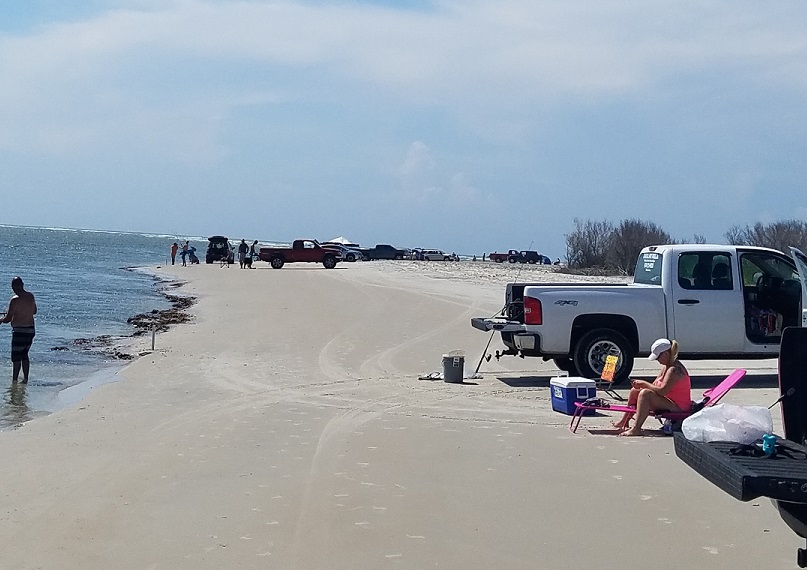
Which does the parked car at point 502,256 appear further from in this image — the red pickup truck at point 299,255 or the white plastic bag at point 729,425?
the white plastic bag at point 729,425

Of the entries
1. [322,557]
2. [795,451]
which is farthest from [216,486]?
[795,451]

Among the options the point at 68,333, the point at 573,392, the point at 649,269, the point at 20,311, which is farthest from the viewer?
the point at 68,333

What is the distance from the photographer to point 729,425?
493 cm

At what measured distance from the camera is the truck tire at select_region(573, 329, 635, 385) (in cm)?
1284

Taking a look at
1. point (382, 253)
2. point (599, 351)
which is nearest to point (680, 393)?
point (599, 351)

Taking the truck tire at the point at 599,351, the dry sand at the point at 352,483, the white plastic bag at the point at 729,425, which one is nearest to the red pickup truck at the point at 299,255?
the dry sand at the point at 352,483

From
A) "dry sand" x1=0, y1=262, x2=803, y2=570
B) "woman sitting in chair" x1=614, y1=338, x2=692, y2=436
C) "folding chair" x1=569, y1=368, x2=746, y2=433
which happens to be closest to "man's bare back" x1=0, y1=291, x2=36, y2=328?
"dry sand" x1=0, y1=262, x2=803, y2=570

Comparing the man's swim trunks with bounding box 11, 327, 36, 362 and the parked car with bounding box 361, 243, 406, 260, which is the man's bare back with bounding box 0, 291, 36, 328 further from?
the parked car with bounding box 361, 243, 406, 260

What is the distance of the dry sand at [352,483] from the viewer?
233 inches

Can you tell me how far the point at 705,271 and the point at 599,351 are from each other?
1811 millimetres

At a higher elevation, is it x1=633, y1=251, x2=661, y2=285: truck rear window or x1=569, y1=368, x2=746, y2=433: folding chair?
x1=633, y1=251, x2=661, y2=285: truck rear window

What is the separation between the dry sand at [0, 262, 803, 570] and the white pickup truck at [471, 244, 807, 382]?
2.40 feet

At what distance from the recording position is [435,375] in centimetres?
1390

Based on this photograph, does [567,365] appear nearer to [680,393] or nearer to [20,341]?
[680,393]
